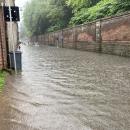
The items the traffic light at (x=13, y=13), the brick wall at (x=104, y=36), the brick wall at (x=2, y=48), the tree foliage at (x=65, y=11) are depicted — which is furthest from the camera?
the tree foliage at (x=65, y=11)

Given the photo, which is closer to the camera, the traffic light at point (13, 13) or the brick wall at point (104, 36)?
the traffic light at point (13, 13)

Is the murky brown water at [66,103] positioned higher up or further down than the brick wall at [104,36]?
further down

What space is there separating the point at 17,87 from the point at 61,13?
142ft

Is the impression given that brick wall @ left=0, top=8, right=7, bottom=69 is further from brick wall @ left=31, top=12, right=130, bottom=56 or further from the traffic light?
brick wall @ left=31, top=12, right=130, bottom=56

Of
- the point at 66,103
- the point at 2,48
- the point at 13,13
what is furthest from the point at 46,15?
the point at 66,103

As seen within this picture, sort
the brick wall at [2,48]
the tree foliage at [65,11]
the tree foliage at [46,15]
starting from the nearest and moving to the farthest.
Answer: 1. the brick wall at [2,48]
2. the tree foliage at [65,11]
3. the tree foliage at [46,15]

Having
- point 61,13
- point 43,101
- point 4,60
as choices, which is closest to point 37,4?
point 61,13

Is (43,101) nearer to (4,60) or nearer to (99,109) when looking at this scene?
(99,109)

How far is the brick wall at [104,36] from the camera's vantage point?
923 inches

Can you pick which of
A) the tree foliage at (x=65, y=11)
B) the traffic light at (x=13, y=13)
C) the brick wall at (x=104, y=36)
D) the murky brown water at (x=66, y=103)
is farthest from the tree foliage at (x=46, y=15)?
the murky brown water at (x=66, y=103)

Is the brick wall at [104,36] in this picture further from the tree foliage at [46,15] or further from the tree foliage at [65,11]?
the tree foliage at [46,15]

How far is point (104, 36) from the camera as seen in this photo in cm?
2803

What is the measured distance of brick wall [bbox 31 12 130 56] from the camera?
2344 cm

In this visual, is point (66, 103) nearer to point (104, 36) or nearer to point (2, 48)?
point (2, 48)
